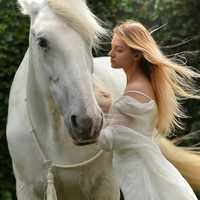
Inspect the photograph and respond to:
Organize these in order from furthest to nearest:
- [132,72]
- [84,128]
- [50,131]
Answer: [50,131], [132,72], [84,128]

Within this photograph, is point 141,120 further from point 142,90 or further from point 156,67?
point 156,67

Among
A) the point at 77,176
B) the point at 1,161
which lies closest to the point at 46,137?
the point at 77,176

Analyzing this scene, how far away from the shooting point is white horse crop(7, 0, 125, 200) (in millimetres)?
3414

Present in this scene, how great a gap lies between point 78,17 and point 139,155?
29.9 inches

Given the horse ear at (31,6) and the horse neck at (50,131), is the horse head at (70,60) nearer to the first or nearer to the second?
the horse ear at (31,6)

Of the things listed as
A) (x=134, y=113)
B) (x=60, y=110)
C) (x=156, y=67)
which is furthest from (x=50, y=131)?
(x=156, y=67)

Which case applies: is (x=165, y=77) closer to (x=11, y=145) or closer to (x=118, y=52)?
(x=118, y=52)

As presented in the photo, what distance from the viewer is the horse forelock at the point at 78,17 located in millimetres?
3531

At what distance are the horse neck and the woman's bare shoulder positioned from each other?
0.43 meters

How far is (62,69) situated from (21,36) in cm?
257

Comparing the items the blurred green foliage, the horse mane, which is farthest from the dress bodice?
the blurred green foliage

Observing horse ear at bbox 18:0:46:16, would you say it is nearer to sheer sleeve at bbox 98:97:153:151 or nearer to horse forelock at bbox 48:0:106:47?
horse forelock at bbox 48:0:106:47

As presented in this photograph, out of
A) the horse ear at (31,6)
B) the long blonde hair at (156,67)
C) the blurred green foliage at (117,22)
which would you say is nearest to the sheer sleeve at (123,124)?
the long blonde hair at (156,67)

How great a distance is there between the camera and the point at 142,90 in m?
3.69
